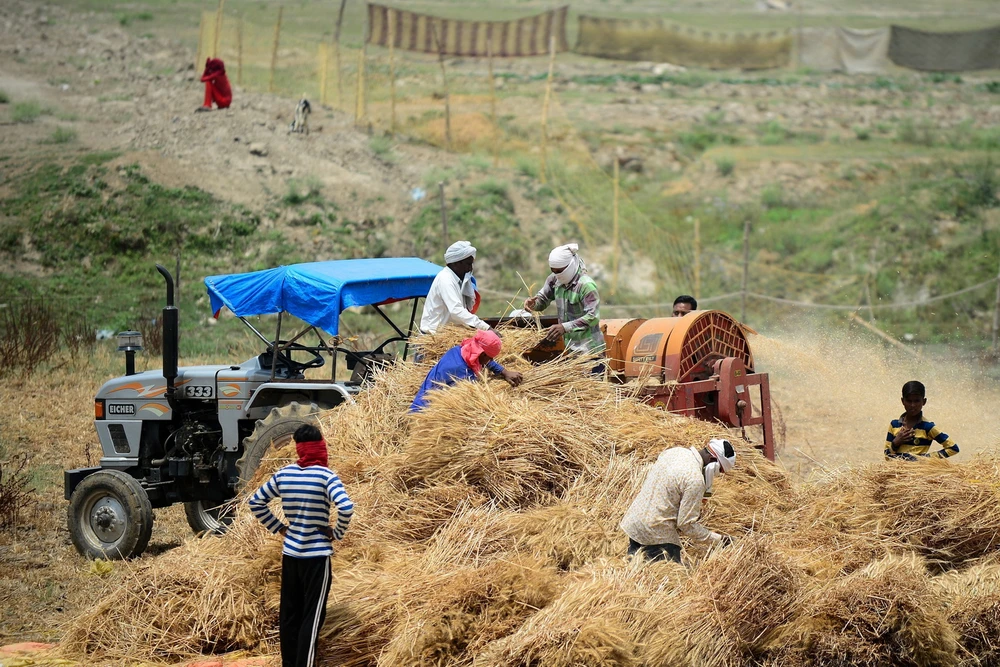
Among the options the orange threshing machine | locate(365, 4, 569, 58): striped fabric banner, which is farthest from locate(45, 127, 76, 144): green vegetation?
the orange threshing machine

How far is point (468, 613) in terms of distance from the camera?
5703 mm

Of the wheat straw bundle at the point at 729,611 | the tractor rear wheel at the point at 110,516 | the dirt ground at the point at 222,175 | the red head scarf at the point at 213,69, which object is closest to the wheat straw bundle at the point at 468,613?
the wheat straw bundle at the point at 729,611

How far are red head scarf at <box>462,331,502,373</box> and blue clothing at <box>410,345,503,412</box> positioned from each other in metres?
0.05

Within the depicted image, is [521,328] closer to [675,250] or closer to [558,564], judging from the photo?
[558,564]

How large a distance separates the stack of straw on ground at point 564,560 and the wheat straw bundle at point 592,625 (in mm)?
11

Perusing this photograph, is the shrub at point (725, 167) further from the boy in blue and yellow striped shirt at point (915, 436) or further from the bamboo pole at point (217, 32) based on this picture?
the boy in blue and yellow striped shirt at point (915, 436)

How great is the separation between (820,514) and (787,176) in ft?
78.5

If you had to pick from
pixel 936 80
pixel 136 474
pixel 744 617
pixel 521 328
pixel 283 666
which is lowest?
pixel 136 474

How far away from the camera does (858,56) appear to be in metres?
43.1

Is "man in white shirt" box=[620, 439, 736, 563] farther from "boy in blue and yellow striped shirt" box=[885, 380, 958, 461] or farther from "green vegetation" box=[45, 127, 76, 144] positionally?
"green vegetation" box=[45, 127, 76, 144]

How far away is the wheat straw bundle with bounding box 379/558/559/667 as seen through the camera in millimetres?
5527

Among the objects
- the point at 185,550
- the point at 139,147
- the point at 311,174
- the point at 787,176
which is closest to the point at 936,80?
the point at 787,176

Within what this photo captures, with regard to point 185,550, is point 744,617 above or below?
above

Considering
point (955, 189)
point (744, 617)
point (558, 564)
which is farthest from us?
point (955, 189)
